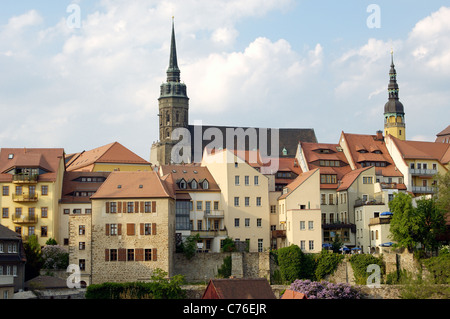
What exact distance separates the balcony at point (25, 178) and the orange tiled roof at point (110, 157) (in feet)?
53.9

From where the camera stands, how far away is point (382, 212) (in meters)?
84.9

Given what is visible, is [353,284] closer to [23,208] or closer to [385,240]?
[385,240]

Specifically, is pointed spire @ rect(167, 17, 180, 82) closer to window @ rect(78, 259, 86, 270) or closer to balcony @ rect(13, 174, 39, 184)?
balcony @ rect(13, 174, 39, 184)

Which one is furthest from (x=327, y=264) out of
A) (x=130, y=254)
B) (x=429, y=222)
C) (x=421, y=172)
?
(x=421, y=172)

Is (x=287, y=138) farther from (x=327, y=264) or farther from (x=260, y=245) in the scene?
(x=327, y=264)

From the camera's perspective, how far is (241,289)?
6141 centimetres

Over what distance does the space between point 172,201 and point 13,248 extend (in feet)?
49.7

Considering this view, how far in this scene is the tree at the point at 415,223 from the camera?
77000 millimetres

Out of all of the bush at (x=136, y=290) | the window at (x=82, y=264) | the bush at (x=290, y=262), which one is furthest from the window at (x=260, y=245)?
the window at (x=82, y=264)

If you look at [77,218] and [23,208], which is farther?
[23,208]
